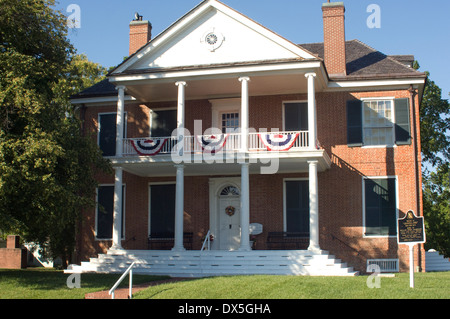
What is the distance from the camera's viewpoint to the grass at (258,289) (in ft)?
39.1

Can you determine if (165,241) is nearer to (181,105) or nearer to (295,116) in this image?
(181,105)

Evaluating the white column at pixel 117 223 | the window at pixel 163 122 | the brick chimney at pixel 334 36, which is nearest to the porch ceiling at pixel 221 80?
the window at pixel 163 122

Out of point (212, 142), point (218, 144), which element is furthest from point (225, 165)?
point (212, 142)

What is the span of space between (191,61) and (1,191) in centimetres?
880

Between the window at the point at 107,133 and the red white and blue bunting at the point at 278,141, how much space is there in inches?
260

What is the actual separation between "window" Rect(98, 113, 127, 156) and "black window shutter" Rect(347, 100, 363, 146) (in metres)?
8.97

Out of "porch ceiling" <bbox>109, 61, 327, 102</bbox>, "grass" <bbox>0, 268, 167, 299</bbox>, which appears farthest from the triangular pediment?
"grass" <bbox>0, 268, 167, 299</bbox>

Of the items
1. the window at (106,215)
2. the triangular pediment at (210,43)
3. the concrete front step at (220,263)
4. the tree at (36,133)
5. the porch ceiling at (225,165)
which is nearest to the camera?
the tree at (36,133)

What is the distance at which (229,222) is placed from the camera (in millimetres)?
21328

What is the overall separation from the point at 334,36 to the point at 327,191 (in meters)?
6.05

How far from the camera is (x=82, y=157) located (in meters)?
16.6

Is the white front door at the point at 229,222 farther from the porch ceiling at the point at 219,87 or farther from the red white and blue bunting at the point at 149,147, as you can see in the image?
the porch ceiling at the point at 219,87

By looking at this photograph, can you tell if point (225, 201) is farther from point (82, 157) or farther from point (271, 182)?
point (82, 157)
